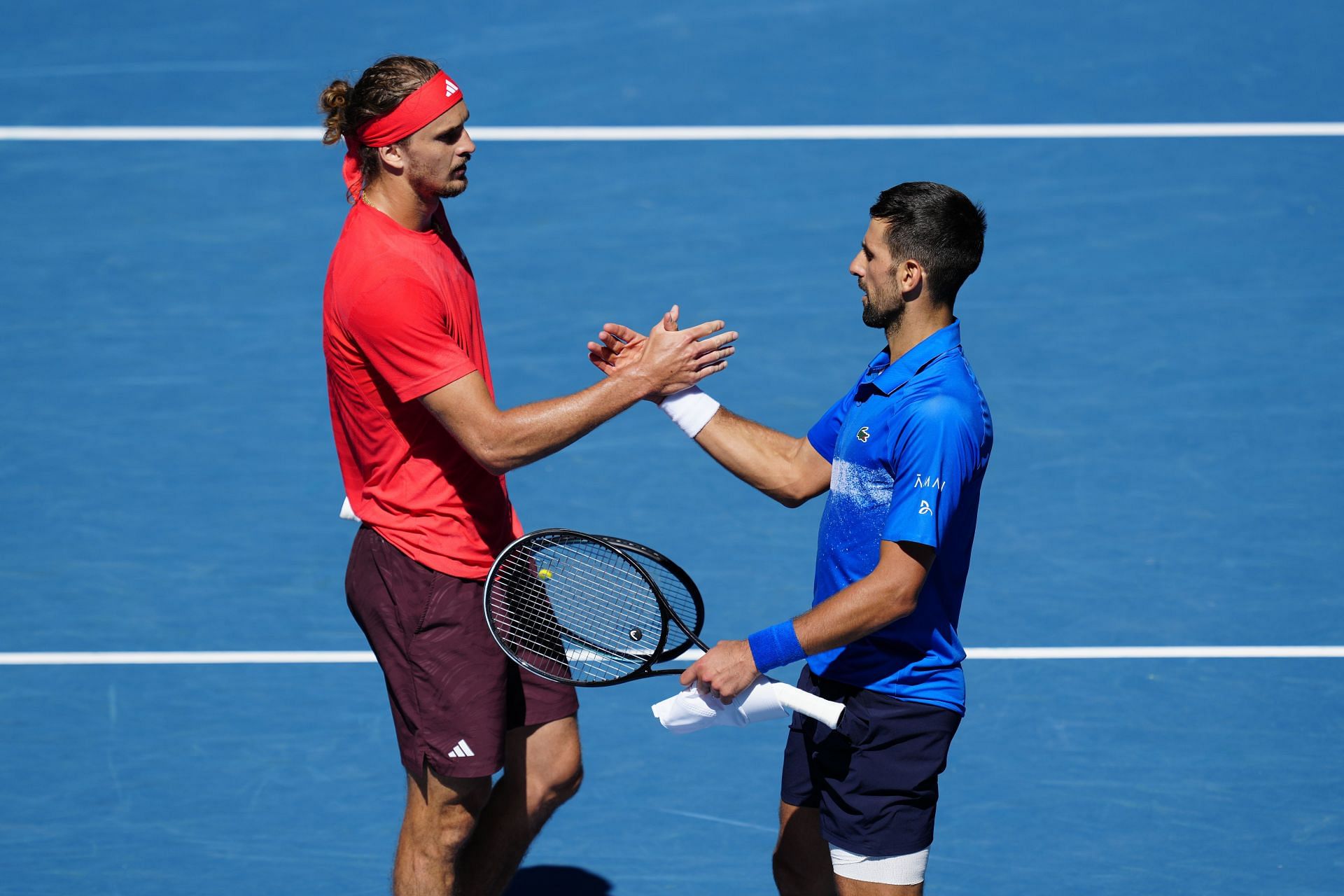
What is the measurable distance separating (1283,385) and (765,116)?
316 cm

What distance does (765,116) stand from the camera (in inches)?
337

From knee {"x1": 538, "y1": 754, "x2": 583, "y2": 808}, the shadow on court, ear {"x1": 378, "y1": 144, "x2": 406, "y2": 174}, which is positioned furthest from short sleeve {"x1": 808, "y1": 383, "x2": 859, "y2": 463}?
the shadow on court

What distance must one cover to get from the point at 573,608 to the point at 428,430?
26.9 inches

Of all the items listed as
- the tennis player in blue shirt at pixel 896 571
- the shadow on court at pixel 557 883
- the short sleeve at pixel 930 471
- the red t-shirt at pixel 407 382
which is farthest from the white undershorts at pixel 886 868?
the shadow on court at pixel 557 883

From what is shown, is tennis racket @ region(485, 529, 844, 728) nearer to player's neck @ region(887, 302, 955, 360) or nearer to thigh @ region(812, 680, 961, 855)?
thigh @ region(812, 680, 961, 855)

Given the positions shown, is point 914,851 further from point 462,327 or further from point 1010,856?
point 462,327

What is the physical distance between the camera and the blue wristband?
357 cm

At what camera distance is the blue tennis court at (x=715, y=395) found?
5.18 meters

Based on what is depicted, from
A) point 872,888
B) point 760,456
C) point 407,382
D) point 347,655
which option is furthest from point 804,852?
point 347,655

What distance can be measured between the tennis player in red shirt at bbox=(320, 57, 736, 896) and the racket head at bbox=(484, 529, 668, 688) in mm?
90

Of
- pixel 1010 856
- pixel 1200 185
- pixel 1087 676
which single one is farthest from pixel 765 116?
pixel 1010 856

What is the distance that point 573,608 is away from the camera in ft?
14.1

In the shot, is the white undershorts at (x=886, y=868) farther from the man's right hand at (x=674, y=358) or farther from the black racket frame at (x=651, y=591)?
the man's right hand at (x=674, y=358)

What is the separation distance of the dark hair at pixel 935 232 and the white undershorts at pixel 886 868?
1.36m
